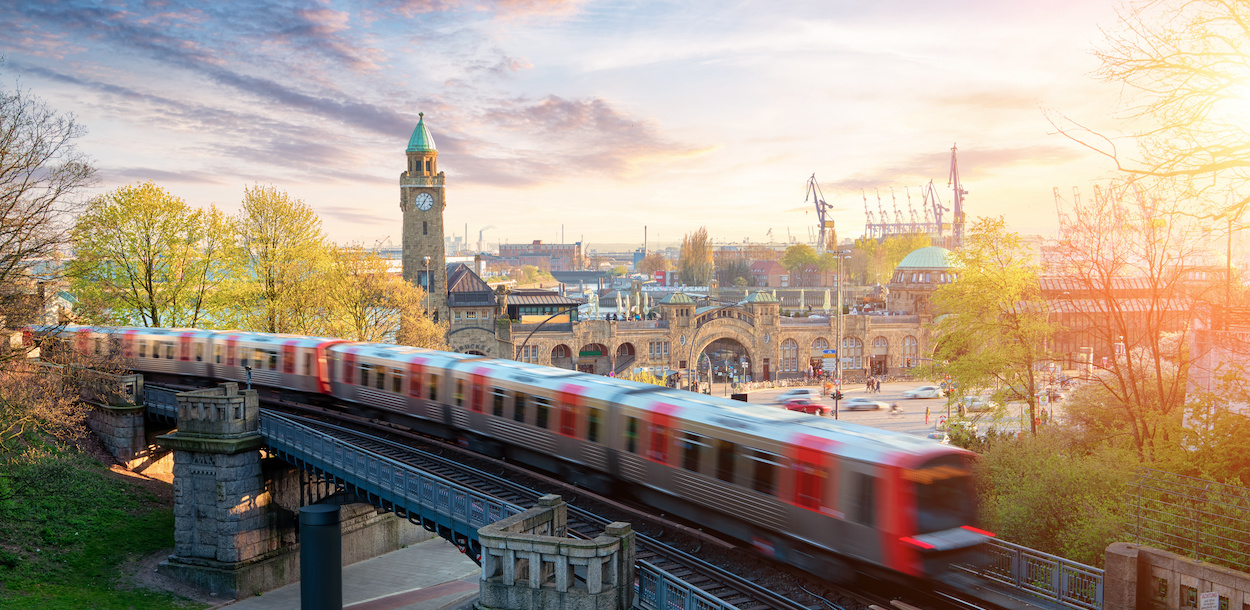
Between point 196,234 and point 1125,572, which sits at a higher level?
point 196,234

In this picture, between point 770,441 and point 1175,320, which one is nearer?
point 770,441

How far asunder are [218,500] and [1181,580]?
2937 cm

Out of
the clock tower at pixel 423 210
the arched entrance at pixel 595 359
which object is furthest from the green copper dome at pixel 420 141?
the arched entrance at pixel 595 359

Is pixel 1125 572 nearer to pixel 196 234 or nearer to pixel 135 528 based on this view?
pixel 135 528

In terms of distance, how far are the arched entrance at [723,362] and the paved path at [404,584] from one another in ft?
158

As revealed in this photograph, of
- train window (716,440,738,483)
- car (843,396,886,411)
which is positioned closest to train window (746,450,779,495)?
train window (716,440,738,483)

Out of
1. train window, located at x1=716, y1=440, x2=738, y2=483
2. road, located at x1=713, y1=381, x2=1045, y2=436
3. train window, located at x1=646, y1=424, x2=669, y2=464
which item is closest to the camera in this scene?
train window, located at x1=716, y1=440, x2=738, y2=483

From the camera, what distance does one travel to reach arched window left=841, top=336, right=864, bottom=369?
89.9 meters

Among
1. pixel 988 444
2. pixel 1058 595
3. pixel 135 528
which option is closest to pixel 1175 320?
pixel 988 444

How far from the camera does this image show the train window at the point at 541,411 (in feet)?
72.2

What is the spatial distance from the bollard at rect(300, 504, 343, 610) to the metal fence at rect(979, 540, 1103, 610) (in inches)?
787

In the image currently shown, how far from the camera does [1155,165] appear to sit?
13289 millimetres

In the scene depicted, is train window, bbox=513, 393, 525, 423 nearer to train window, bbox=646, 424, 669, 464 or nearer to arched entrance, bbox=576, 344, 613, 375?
train window, bbox=646, 424, 669, 464

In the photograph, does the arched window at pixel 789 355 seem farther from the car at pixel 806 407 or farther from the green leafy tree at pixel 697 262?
the green leafy tree at pixel 697 262
